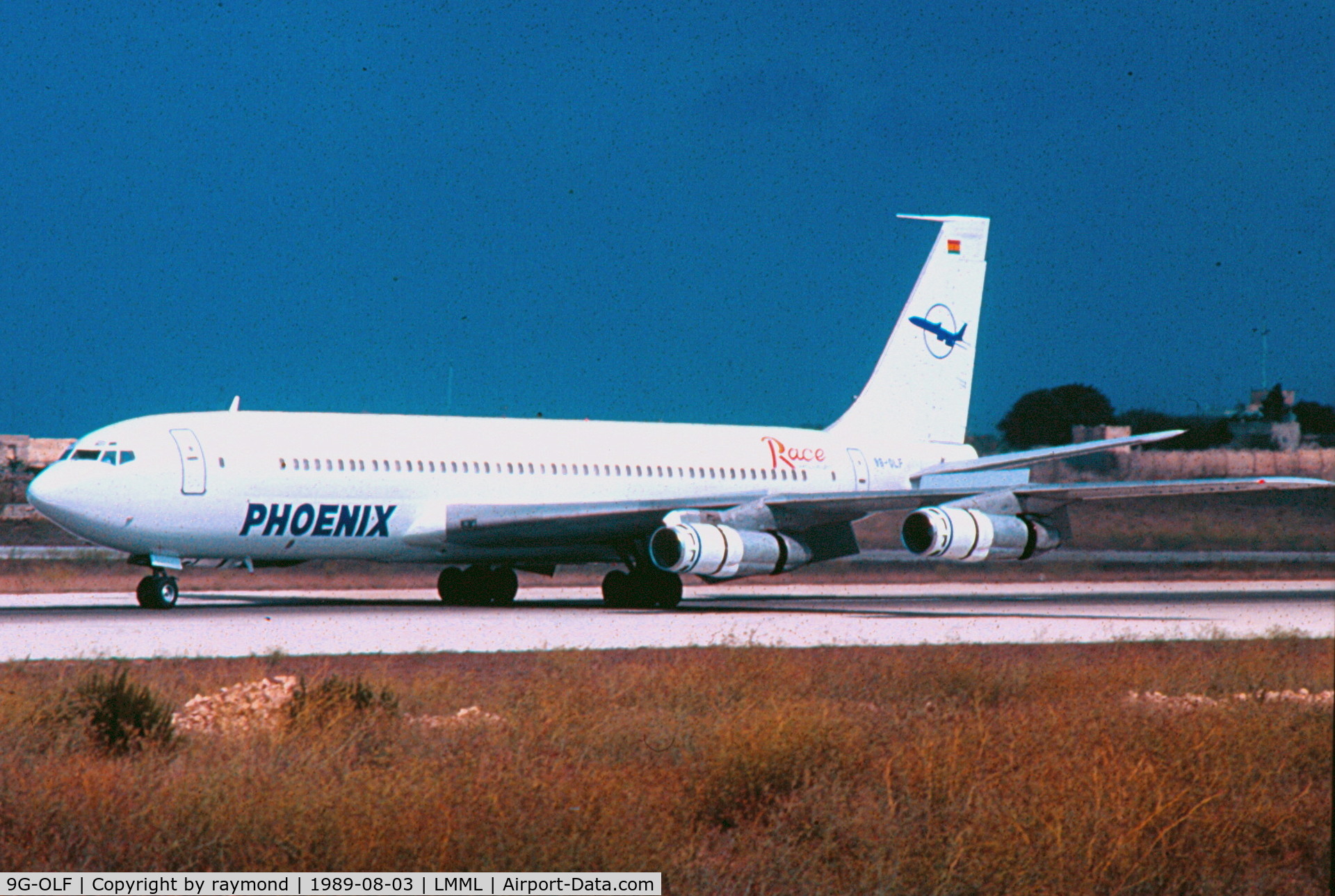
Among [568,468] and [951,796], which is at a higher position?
[568,468]

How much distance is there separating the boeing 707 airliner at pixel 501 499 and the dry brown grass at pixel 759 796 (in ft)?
52.7

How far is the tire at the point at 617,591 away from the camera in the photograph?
38750mm

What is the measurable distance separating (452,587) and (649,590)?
5300 millimetres

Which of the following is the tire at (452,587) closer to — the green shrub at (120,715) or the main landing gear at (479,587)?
the main landing gear at (479,587)

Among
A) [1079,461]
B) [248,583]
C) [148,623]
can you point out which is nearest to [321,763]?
[148,623]

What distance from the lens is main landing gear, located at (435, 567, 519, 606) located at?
39.8m

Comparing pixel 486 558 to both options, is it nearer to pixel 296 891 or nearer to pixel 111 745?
pixel 111 745

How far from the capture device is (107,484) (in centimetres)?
3247

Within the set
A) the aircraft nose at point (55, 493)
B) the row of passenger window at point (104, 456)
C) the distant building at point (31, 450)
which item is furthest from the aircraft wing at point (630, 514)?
the distant building at point (31, 450)

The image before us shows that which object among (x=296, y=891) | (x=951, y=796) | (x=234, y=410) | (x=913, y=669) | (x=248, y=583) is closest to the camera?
(x=296, y=891)

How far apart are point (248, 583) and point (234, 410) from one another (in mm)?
13651

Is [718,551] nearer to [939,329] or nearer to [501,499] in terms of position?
[501,499]

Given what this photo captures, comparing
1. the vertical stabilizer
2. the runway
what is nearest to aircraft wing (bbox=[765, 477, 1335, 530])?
the runway

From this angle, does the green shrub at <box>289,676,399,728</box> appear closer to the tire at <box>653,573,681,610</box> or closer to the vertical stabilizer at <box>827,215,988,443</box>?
the tire at <box>653,573,681,610</box>
